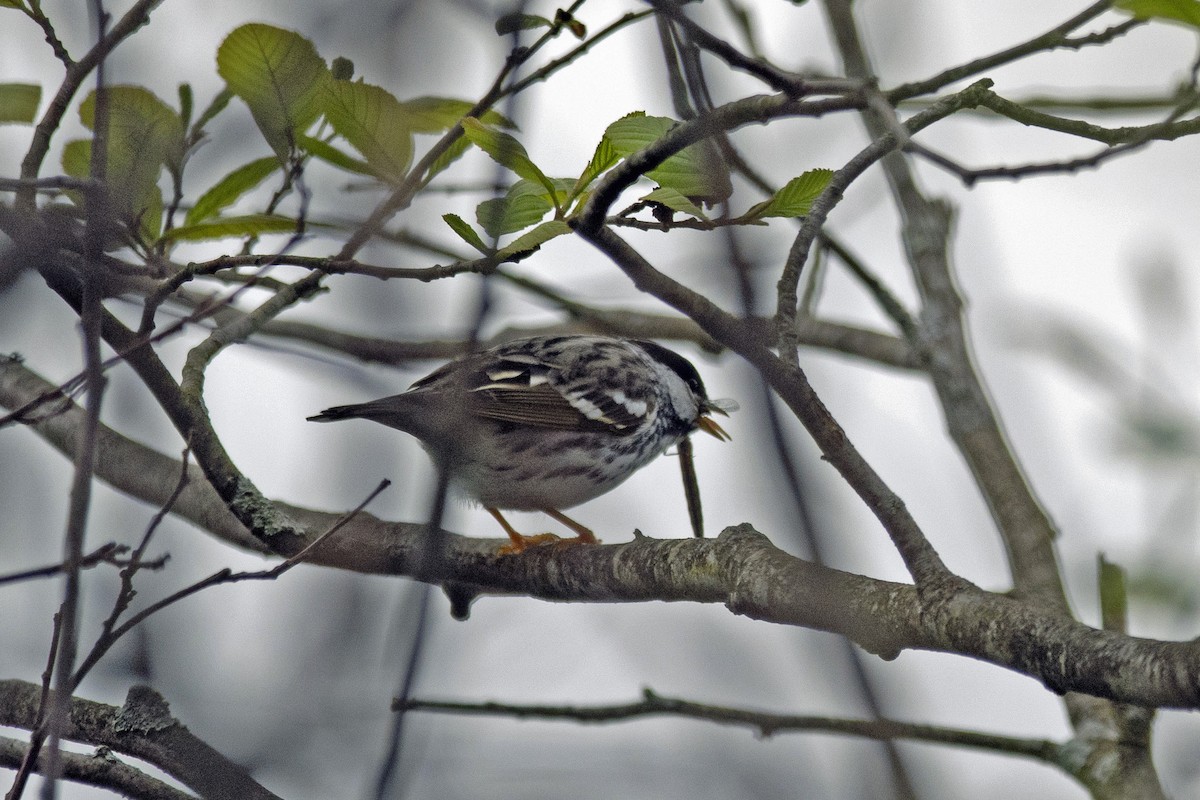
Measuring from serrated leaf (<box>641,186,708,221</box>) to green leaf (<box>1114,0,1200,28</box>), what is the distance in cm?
124

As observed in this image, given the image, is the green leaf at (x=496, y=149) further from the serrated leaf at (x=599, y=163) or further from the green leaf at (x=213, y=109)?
the green leaf at (x=213, y=109)

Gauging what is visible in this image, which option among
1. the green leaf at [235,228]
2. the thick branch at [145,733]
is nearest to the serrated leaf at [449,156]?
the green leaf at [235,228]

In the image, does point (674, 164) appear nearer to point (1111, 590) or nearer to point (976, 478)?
point (1111, 590)

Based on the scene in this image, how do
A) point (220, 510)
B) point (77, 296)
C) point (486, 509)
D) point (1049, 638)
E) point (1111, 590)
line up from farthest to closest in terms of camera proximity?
1. point (486, 509)
2. point (220, 510)
3. point (1111, 590)
4. point (77, 296)
5. point (1049, 638)

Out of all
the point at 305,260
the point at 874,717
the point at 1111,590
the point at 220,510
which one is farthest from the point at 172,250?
the point at 1111,590

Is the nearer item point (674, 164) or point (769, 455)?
point (769, 455)

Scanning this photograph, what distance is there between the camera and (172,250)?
12.2ft

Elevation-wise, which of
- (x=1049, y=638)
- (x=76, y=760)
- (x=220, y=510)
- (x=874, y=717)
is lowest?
(x=874, y=717)

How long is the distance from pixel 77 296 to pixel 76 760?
1267mm

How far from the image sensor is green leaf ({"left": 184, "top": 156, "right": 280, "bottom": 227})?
364 centimetres

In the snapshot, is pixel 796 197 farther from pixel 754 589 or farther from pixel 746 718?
pixel 746 718

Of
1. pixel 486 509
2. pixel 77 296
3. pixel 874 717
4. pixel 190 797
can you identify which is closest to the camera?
A: pixel 874 717

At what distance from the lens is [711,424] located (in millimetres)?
7039

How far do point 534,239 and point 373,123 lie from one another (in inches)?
27.9
